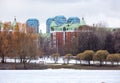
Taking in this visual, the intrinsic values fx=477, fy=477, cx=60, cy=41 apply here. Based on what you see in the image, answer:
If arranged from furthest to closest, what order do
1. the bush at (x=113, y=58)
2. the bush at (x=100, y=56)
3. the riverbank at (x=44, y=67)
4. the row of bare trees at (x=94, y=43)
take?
the row of bare trees at (x=94, y=43) → the bush at (x=100, y=56) → the bush at (x=113, y=58) → the riverbank at (x=44, y=67)

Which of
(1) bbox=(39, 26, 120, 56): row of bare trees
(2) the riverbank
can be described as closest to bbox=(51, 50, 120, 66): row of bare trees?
(2) the riverbank

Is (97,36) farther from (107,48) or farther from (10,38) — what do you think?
(10,38)

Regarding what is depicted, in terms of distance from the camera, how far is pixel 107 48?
10725 centimetres

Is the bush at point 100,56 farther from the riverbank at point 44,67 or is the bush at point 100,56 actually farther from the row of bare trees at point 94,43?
the row of bare trees at point 94,43

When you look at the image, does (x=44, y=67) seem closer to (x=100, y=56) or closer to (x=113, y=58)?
(x=100, y=56)

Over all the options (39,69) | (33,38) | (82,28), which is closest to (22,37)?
(33,38)

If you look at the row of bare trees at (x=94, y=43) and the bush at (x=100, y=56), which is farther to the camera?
the row of bare trees at (x=94, y=43)

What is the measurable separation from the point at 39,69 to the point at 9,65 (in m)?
5.55
